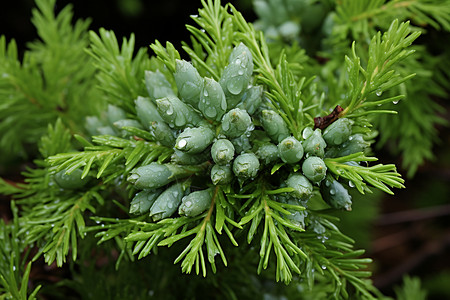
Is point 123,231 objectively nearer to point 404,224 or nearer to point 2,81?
point 2,81

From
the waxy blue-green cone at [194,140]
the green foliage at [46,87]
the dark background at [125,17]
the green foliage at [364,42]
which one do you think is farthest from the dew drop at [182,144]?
the dark background at [125,17]

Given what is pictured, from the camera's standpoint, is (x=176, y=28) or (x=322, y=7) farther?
(x=176, y=28)

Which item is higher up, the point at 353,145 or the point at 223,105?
A: the point at 223,105

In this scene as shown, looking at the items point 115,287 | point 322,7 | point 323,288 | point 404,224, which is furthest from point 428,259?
point 115,287

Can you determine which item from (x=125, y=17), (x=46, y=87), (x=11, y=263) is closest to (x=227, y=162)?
(x=11, y=263)

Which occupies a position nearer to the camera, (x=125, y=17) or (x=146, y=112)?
(x=146, y=112)

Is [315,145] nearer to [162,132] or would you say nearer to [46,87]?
[162,132]
